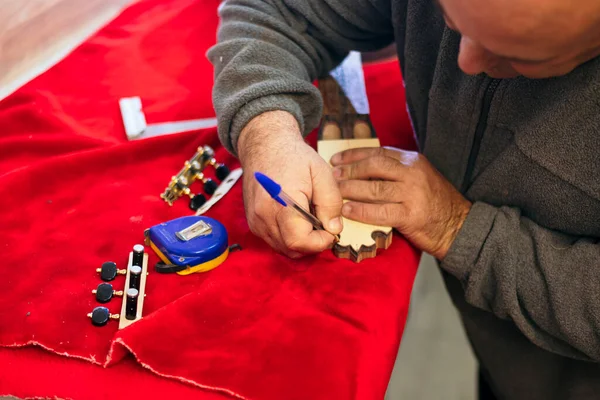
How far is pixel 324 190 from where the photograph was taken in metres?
0.72

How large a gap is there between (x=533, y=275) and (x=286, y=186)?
0.31m

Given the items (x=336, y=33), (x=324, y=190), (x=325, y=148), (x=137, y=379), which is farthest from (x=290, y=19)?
(x=137, y=379)

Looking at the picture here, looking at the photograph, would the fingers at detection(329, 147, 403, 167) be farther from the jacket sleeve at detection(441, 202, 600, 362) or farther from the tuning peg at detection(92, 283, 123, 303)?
the tuning peg at detection(92, 283, 123, 303)

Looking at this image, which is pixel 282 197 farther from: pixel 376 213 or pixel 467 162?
pixel 467 162

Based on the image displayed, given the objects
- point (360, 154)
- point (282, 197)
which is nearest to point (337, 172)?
point (360, 154)

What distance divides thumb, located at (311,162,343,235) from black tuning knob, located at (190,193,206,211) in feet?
0.54

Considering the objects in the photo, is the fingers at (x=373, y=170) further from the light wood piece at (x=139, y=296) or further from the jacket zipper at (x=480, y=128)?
the light wood piece at (x=139, y=296)

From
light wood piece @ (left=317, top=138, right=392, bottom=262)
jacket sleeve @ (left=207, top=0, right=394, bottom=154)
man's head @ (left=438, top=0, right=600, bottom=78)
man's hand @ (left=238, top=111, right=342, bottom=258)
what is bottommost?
light wood piece @ (left=317, top=138, right=392, bottom=262)

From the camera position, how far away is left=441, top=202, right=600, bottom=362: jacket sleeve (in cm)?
67

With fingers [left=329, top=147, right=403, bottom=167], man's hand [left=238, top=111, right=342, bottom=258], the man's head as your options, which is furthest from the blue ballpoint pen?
the man's head

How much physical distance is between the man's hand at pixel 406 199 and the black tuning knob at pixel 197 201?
0.18m

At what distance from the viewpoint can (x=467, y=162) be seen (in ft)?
2.75

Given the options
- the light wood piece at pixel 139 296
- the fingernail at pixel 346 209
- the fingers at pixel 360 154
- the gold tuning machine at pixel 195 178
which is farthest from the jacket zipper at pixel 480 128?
the light wood piece at pixel 139 296

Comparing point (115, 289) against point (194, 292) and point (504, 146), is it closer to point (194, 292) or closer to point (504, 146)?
point (194, 292)
